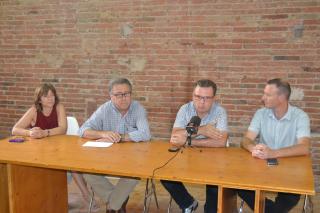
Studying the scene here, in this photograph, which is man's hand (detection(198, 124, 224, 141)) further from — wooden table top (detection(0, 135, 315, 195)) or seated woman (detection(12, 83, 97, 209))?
seated woman (detection(12, 83, 97, 209))

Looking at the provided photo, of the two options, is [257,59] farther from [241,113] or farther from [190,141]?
[190,141]

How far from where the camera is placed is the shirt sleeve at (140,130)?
295 cm

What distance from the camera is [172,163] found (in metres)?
2.36

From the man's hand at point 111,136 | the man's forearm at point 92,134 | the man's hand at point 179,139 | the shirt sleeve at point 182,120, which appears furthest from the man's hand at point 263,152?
the man's forearm at point 92,134

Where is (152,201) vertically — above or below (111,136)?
below

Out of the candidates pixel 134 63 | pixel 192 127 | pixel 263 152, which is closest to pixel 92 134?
pixel 192 127

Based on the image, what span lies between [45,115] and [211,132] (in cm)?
168

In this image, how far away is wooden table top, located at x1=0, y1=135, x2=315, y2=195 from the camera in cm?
202

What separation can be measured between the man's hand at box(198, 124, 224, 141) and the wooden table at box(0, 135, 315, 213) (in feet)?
0.35

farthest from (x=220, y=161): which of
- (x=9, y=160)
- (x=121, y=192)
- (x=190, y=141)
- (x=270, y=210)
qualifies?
(x=9, y=160)

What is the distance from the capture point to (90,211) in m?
3.30

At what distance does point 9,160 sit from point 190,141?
Answer: 4.44ft

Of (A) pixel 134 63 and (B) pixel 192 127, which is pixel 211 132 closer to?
(B) pixel 192 127

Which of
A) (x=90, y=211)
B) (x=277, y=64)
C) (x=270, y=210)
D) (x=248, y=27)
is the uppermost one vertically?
(x=248, y=27)
